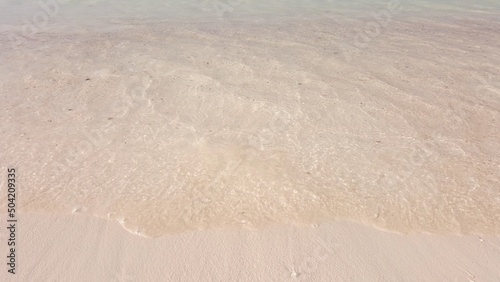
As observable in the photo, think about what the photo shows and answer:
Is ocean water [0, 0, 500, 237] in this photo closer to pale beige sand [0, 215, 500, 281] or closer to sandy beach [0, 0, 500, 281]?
sandy beach [0, 0, 500, 281]

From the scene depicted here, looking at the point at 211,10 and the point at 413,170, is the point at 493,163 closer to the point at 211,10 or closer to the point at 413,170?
the point at 413,170

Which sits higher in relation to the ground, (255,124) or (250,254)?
(255,124)

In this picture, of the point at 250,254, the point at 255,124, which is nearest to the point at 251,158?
the point at 255,124

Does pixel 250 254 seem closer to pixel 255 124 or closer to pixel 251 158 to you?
pixel 251 158

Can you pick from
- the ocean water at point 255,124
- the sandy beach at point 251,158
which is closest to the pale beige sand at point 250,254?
the sandy beach at point 251,158

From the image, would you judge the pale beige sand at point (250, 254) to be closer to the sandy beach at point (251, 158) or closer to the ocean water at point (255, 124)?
the sandy beach at point (251, 158)

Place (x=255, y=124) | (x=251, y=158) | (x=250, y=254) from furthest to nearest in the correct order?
(x=255, y=124), (x=251, y=158), (x=250, y=254)

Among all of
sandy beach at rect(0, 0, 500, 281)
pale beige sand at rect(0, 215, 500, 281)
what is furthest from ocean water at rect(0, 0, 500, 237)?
pale beige sand at rect(0, 215, 500, 281)
